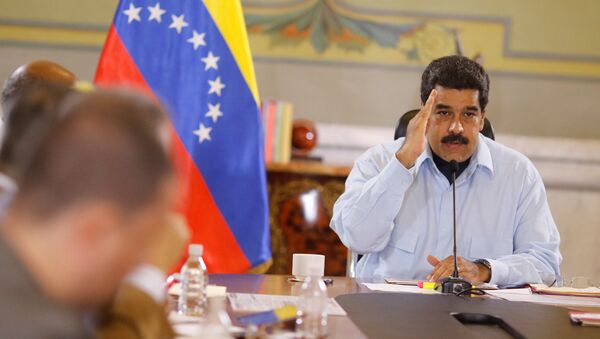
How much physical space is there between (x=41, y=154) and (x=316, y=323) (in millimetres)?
899

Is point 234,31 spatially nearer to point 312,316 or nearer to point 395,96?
point 395,96

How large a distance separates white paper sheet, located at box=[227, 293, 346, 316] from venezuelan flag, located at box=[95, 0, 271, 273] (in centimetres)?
84

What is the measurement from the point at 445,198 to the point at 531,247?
323mm

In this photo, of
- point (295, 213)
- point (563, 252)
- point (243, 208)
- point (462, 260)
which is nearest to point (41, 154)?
point (462, 260)

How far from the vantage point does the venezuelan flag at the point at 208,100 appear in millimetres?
2943

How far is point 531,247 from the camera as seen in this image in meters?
2.88

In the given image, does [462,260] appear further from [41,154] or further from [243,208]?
[41,154]

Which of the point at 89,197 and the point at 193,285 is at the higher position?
the point at 89,197

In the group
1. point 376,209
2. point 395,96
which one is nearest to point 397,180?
point 376,209

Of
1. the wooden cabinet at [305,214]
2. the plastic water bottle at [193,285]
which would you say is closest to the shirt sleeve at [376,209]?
the plastic water bottle at [193,285]

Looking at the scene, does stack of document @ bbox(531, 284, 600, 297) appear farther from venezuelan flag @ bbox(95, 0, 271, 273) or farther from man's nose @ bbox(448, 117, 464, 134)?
venezuelan flag @ bbox(95, 0, 271, 273)

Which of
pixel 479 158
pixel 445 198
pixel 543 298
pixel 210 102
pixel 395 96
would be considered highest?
pixel 395 96

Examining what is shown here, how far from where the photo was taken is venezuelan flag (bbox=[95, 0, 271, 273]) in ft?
9.66

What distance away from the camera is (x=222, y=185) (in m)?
2.96
